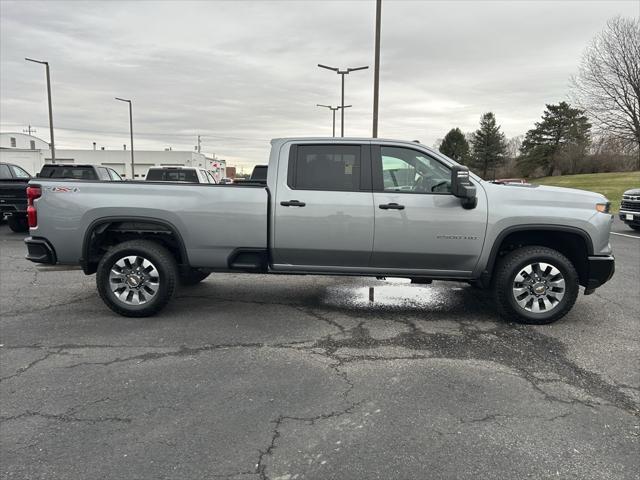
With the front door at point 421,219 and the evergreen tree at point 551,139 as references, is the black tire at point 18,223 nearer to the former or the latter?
the front door at point 421,219

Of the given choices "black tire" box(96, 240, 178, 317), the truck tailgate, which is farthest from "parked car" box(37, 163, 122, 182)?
"black tire" box(96, 240, 178, 317)

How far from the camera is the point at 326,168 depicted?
523 centimetres

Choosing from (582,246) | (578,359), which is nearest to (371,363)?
Answer: (578,359)

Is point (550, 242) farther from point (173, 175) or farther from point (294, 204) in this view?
point (173, 175)

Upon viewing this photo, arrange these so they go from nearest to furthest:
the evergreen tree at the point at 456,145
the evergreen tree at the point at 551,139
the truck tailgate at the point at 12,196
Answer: the truck tailgate at the point at 12,196 → the evergreen tree at the point at 551,139 → the evergreen tree at the point at 456,145

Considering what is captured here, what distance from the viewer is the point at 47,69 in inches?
923

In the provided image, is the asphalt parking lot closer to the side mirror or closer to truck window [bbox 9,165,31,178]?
the side mirror

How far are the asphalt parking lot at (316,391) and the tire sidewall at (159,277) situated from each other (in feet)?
0.50

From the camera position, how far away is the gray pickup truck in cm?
500

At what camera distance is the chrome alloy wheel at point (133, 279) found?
17.1 feet

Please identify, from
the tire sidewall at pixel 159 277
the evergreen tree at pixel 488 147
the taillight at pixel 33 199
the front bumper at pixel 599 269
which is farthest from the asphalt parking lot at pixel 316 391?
the evergreen tree at pixel 488 147

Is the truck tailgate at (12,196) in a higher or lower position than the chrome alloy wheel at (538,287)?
higher

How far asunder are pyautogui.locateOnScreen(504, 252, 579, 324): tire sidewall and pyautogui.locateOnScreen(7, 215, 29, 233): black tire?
12688 mm

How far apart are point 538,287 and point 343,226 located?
219 centimetres
